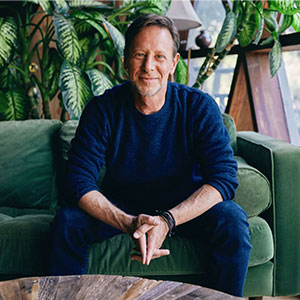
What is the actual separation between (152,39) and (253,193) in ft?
2.34

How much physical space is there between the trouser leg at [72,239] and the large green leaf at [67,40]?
1184 mm

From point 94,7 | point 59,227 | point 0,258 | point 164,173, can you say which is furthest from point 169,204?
point 94,7

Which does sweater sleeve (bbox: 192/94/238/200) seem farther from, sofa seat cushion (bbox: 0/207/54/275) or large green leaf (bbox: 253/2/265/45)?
large green leaf (bbox: 253/2/265/45)

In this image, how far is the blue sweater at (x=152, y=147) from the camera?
153 cm

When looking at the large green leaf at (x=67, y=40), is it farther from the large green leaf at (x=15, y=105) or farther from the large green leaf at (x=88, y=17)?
the large green leaf at (x=15, y=105)

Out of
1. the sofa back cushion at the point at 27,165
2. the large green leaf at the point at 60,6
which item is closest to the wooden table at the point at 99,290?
the sofa back cushion at the point at 27,165

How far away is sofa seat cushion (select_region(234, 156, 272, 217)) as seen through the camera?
5.34 ft

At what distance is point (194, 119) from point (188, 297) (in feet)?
2.69

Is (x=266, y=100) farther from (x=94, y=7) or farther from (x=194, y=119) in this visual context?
(x=194, y=119)

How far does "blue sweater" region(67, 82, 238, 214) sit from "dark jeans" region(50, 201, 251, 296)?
0.49 ft

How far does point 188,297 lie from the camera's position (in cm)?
85

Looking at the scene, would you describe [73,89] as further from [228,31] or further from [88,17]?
[228,31]

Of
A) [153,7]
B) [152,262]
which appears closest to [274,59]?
[153,7]

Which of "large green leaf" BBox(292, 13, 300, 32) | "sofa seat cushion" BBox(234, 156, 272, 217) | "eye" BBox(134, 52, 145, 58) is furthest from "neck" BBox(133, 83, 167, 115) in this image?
"large green leaf" BBox(292, 13, 300, 32)
